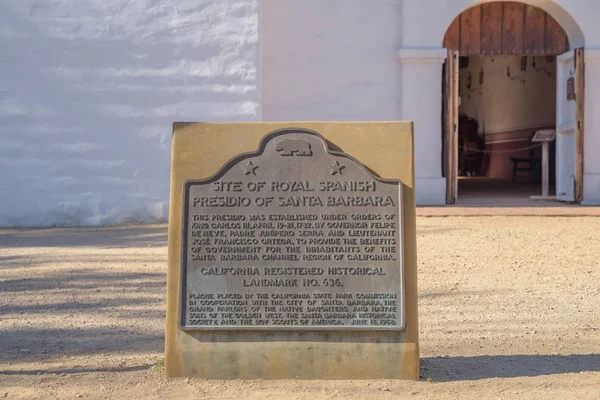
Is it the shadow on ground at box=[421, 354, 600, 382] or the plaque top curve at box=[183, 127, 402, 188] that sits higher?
the plaque top curve at box=[183, 127, 402, 188]

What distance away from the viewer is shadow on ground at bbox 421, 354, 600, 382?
13.8ft

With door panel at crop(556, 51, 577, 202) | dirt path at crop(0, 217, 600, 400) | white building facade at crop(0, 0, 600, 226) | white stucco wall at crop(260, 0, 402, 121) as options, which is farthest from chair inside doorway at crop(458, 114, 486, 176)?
white building facade at crop(0, 0, 600, 226)

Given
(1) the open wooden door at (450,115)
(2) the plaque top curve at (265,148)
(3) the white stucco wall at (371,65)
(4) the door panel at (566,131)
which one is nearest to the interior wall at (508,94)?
(4) the door panel at (566,131)

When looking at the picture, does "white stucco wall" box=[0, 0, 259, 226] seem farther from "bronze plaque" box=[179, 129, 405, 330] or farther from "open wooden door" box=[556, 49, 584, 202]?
"bronze plaque" box=[179, 129, 405, 330]

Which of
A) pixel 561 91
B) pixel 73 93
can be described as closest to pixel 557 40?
pixel 561 91

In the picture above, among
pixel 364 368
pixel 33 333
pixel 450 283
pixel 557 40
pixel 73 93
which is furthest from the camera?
pixel 557 40

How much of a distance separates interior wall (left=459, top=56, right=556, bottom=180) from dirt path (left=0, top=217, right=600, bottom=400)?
32.2 feet

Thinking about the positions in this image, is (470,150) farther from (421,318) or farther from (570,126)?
(421,318)

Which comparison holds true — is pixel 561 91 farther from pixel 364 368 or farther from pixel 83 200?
pixel 364 368

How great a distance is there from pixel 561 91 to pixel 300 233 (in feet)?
30.0

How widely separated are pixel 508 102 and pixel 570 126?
9.44 m

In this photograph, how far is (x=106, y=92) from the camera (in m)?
10.1

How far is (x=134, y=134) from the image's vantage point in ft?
33.4

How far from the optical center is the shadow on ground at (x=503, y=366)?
13.8ft
